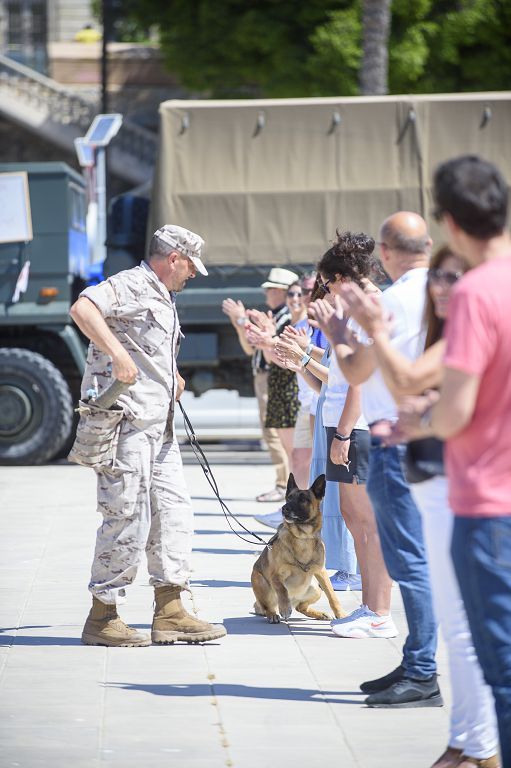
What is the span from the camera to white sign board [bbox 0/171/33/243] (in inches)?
532

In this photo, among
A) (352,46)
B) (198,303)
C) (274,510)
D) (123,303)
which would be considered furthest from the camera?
(352,46)

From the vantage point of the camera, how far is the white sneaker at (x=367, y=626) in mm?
6488

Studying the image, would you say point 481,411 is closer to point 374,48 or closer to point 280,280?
point 280,280

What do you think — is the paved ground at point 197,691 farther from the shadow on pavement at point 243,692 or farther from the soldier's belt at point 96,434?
the soldier's belt at point 96,434

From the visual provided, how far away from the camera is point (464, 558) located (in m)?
3.66

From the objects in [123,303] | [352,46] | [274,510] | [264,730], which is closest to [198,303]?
→ [274,510]

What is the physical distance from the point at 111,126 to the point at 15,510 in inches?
273

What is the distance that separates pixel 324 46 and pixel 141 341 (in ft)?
87.8

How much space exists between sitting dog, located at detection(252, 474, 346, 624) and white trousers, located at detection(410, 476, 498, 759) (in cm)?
241

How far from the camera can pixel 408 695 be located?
527cm

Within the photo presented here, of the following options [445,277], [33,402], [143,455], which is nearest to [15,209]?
[33,402]

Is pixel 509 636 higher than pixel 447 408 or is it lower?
lower

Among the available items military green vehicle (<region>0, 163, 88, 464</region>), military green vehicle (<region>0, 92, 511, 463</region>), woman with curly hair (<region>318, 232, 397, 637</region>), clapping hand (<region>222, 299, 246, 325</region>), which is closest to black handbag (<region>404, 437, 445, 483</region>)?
woman with curly hair (<region>318, 232, 397, 637</region>)

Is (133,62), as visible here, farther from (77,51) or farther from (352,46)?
(352,46)
